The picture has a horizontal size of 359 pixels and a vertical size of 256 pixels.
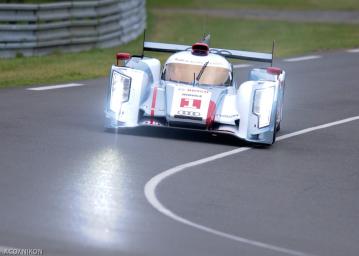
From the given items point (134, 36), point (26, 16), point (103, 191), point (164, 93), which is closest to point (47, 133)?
point (164, 93)

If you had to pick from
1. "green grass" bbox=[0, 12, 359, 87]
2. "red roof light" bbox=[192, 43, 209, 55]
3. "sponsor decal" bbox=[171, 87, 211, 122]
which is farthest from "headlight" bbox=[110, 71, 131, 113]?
"green grass" bbox=[0, 12, 359, 87]

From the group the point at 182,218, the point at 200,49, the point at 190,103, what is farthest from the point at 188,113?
the point at 182,218

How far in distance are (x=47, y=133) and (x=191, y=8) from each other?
25.2m

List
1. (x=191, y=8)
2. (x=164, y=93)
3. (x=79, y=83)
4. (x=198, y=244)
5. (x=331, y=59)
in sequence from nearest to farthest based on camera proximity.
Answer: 1. (x=198, y=244)
2. (x=164, y=93)
3. (x=79, y=83)
4. (x=331, y=59)
5. (x=191, y=8)

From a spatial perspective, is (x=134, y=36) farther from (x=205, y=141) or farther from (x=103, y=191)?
(x=103, y=191)

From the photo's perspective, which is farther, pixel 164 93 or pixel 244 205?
pixel 164 93

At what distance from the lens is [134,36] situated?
29.0 m

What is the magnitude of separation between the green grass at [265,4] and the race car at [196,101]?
24.6 meters

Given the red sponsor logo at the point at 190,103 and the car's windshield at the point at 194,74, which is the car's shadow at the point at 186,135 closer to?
the red sponsor logo at the point at 190,103

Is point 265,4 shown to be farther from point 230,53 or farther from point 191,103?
point 191,103

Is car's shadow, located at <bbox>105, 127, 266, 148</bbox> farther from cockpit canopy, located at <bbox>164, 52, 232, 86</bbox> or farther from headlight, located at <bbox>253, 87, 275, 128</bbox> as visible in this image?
cockpit canopy, located at <bbox>164, 52, 232, 86</bbox>

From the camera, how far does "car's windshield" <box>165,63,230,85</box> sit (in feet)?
47.5

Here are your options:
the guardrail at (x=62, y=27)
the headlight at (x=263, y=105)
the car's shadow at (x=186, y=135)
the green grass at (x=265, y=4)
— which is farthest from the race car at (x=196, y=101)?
the green grass at (x=265, y=4)

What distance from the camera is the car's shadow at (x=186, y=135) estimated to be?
1406cm
